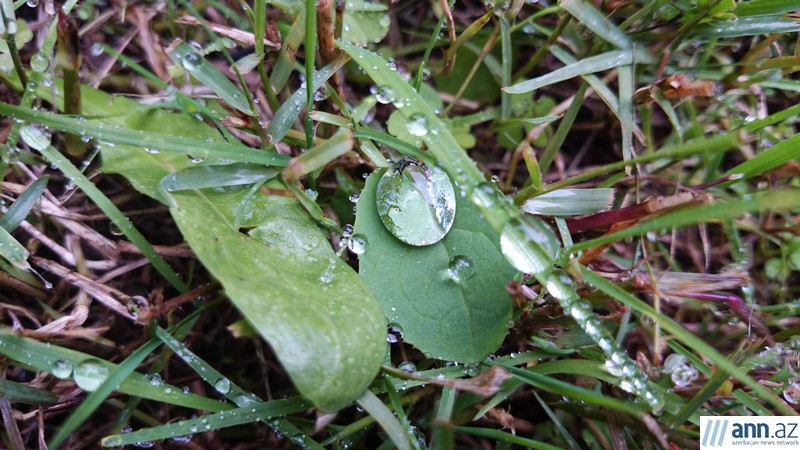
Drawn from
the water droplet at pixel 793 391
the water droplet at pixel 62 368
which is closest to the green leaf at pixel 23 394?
the water droplet at pixel 62 368

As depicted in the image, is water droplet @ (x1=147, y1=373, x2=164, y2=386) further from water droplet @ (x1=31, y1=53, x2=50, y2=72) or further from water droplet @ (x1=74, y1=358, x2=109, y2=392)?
water droplet @ (x1=31, y1=53, x2=50, y2=72)

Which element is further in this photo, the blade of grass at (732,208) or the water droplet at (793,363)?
the water droplet at (793,363)

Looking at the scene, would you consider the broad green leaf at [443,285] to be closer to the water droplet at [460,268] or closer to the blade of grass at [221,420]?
the water droplet at [460,268]

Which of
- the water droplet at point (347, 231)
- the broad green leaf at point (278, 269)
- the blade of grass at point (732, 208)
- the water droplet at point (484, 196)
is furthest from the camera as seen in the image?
the water droplet at point (347, 231)

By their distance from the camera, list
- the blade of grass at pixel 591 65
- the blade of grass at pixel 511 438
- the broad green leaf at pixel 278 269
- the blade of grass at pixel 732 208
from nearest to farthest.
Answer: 1. the blade of grass at pixel 732 208
2. the broad green leaf at pixel 278 269
3. the blade of grass at pixel 511 438
4. the blade of grass at pixel 591 65

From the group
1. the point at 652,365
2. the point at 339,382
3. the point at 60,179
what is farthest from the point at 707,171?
the point at 60,179

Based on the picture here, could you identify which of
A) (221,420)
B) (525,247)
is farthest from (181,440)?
(525,247)

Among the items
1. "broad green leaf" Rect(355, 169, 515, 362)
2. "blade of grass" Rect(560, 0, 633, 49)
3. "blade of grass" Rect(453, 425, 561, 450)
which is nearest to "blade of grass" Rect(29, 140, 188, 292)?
"broad green leaf" Rect(355, 169, 515, 362)

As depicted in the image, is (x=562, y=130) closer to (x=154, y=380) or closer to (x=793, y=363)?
(x=793, y=363)
